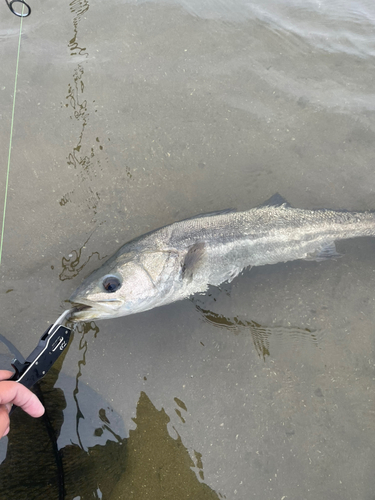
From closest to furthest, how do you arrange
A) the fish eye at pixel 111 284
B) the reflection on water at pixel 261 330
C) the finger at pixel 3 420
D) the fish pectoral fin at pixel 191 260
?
1. the finger at pixel 3 420
2. the fish eye at pixel 111 284
3. the fish pectoral fin at pixel 191 260
4. the reflection on water at pixel 261 330

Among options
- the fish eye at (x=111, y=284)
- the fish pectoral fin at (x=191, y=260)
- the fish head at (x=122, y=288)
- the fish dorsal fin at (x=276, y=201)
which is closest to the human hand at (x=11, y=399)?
the fish head at (x=122, y=288)

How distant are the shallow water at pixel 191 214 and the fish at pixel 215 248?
27cm

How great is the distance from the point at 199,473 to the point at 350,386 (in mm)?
2057

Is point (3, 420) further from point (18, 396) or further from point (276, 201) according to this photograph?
point (276, 201)

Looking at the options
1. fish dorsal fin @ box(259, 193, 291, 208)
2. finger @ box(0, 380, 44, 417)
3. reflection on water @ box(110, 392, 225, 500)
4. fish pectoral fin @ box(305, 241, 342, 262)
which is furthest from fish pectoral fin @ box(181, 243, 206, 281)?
finger @ box(0, 380, 44, 417)

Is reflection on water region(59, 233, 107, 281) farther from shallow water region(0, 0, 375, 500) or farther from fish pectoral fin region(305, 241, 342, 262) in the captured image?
fish pectoral fin region(305, 241, 342, 262)

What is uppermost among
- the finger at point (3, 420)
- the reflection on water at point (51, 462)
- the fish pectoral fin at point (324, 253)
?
the fish pectoral fin at point (324, 253)

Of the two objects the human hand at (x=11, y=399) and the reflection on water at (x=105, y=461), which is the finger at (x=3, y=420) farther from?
the reflection on water at (x=105, y=461)

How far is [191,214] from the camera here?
4180mm

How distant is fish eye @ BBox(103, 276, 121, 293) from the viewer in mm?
3463

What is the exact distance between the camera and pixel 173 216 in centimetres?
415

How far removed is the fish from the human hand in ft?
3.49

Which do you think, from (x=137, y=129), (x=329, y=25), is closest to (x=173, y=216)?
(x=137, y=129)

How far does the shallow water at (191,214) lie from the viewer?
363 cm
